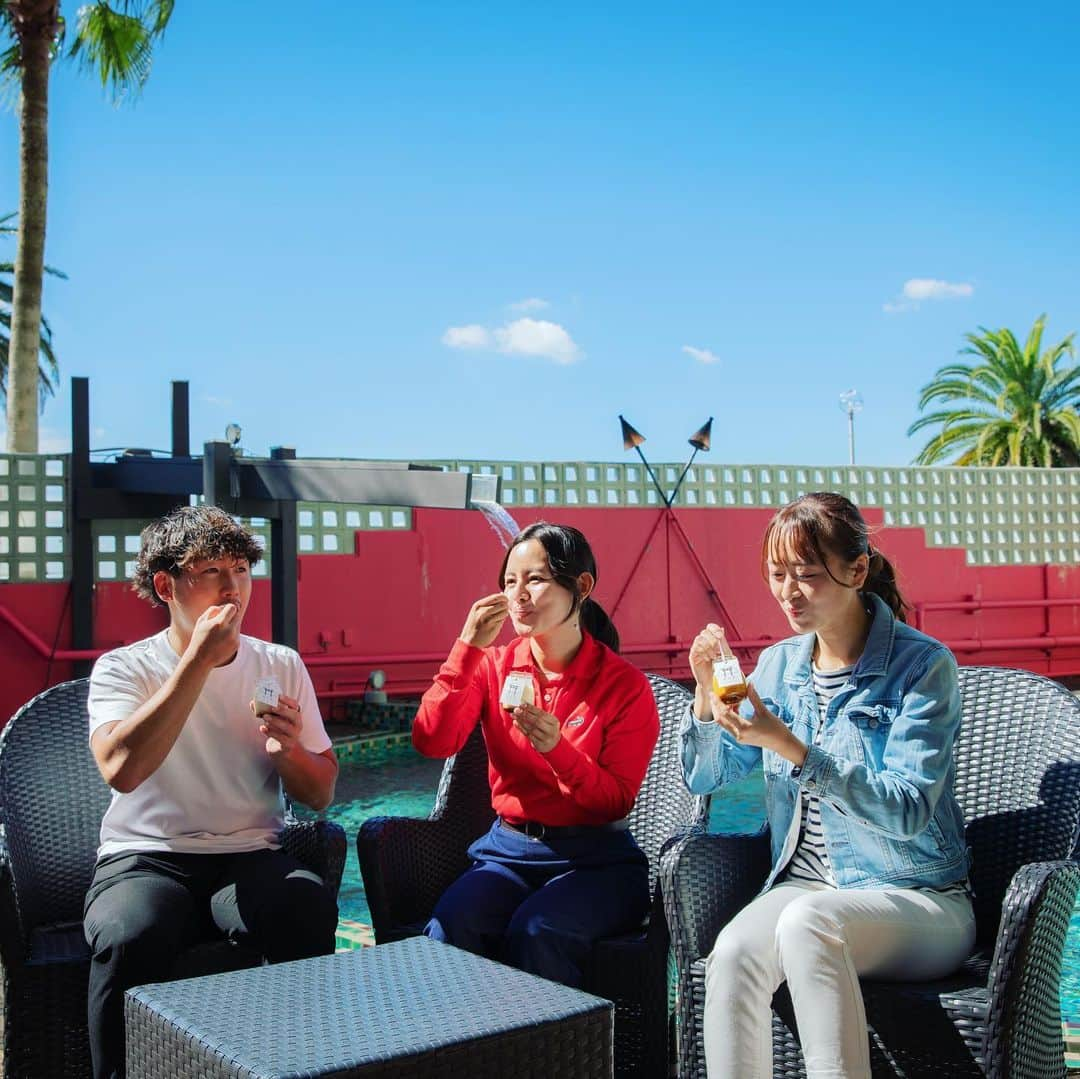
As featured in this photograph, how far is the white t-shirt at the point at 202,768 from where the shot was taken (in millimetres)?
2227

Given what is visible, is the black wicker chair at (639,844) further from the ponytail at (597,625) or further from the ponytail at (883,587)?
the ponytail at (883,587)

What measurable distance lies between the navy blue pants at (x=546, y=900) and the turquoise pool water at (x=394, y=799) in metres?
2.19

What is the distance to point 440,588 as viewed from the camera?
9.65m

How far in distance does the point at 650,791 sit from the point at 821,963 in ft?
2.79

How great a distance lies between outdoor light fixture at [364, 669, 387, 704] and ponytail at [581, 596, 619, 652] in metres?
6.60

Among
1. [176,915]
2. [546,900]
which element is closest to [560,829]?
[546,900]

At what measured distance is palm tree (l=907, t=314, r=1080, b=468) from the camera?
22.2m

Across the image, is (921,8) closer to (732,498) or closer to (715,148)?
(715,148)

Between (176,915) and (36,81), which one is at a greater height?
(36,81)

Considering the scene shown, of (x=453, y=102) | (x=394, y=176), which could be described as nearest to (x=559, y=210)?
(x=453, y=102)

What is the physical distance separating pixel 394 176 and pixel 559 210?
307 cm

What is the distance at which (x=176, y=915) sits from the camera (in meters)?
2.04

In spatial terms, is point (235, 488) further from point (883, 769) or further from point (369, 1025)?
point (369, 1025)

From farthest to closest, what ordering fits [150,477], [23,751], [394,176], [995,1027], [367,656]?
[394,176] → [367,656] → [150,477] → [23,751] → [995,1027]
